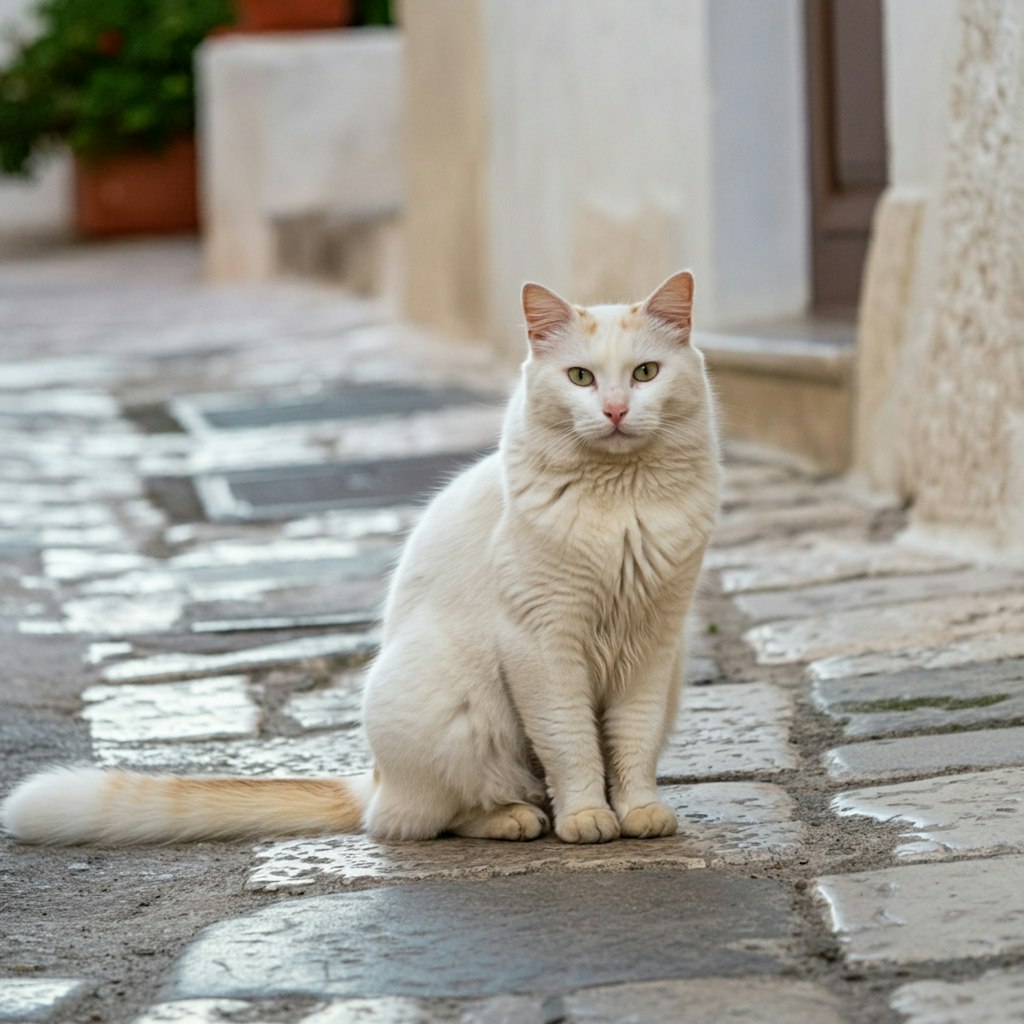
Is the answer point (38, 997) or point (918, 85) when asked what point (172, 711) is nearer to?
point (38, 997)

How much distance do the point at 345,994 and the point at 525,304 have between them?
100 cm

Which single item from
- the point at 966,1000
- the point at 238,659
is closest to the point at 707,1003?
the point at 966,1000

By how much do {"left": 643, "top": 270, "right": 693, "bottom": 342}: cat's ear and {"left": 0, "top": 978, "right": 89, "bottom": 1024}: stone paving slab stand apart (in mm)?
1143

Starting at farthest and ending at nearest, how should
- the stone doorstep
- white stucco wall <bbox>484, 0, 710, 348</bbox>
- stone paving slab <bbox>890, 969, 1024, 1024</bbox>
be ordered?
white stucco wall <bbox>484, 0, 710, 348</bbox>, the stone doorstep, stone paving slab <bbox>890, 969, 1024, 1024</bbox>

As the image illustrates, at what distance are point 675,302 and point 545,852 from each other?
2.52 ft

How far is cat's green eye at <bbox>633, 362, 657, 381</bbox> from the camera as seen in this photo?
2312 mm

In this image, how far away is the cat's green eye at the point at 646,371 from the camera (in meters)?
2.31

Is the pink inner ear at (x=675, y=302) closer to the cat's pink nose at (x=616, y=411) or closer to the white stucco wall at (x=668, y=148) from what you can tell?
the cat's pink nose at (x=616, y=411)

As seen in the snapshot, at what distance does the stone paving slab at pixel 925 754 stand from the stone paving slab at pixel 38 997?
1.13 meters

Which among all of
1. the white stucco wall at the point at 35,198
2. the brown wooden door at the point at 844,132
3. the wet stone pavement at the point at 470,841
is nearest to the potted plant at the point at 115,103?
the white stucco wall at the point at 35,198

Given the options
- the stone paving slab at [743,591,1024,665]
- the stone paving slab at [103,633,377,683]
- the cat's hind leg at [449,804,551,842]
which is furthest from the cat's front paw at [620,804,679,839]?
the stone paving slab at [103,633,377,683]

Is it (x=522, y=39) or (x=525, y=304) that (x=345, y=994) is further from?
(x=522, y=39)

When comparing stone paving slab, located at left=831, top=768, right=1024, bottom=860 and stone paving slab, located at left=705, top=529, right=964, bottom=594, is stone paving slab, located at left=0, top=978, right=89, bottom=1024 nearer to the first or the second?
stone paving slab, located at left=831, top=768, right=1024, bottom=860

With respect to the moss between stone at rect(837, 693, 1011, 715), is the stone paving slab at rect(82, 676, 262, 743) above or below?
below
